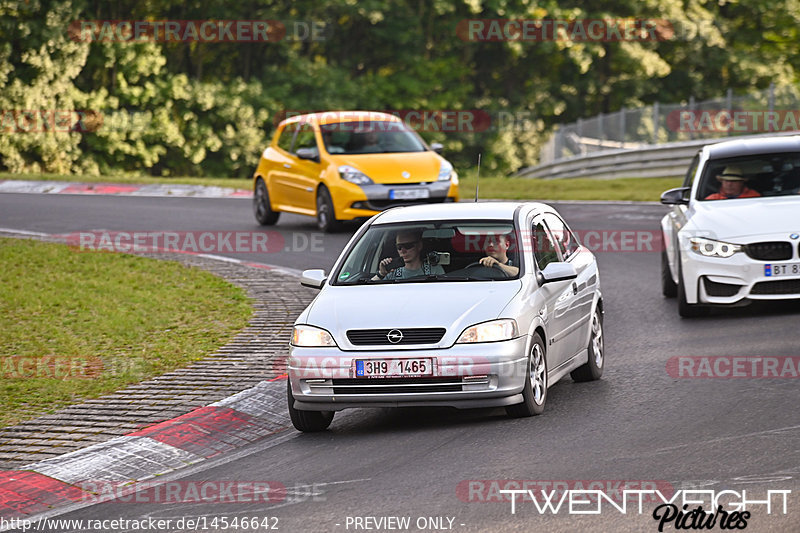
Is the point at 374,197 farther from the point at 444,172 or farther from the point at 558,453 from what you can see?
the point at 558,453

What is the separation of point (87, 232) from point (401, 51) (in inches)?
1403

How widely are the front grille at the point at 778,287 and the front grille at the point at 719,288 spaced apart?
17 centimetres

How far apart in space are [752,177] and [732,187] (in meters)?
0.25

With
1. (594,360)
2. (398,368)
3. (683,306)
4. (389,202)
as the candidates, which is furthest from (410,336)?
(389,202)

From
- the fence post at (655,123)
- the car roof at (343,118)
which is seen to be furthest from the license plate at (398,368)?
the fence post at (655,123)

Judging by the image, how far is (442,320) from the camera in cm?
869

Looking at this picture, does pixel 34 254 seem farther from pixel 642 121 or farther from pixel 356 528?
pixel 642 121

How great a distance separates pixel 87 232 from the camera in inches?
830

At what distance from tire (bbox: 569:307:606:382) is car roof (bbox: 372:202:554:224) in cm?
106

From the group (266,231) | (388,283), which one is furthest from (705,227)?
(266,231)

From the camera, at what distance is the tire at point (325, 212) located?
67.4 ft

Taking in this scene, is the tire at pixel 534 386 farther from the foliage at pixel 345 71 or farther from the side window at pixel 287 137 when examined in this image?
the foliage at pixel 345 71

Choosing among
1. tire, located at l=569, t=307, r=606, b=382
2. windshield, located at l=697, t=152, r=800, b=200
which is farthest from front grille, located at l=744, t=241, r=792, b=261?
tire, located at l=569, t=307, r=606, b=382

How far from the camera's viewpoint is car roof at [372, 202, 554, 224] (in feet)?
32.7
